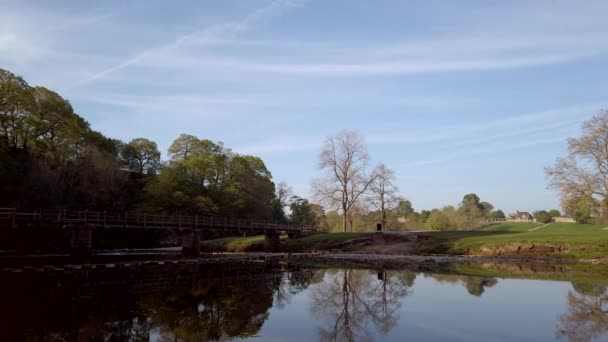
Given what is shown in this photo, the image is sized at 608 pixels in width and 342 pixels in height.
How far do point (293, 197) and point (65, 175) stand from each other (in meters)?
38.8

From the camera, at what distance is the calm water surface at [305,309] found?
9.77m

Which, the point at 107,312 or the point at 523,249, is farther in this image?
the point at 523,249

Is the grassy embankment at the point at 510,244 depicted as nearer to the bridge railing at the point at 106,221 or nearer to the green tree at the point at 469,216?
the bridge railing at the point at 106,221

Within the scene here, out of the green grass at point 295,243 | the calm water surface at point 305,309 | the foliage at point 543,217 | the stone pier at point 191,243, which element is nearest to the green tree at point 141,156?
the green grass at point 295,243

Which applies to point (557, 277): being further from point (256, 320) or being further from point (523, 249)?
point (256, 320)

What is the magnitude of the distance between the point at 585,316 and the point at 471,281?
712 centimetres

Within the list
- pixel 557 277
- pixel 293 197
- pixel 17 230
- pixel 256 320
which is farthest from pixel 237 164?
pixel 256 320

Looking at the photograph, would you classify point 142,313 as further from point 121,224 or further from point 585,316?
point 121,224

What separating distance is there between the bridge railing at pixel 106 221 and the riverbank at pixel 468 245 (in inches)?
198

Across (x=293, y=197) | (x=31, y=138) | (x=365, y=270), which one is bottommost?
(x=365, y=270)

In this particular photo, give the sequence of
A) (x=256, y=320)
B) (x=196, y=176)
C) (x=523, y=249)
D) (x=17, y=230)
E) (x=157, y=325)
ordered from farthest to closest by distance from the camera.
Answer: (x=196, y=176) < (x=17, y=230) < (x=523, y=249) < (x=256, y=320) < (x=157, y=325)

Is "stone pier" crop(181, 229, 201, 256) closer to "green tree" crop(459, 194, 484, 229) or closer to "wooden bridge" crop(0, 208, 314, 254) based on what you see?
"wooden bridge" crop(0, 208, 314, 254)

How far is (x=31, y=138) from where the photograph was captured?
48031 millimetres

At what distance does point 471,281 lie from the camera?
18562 mm
